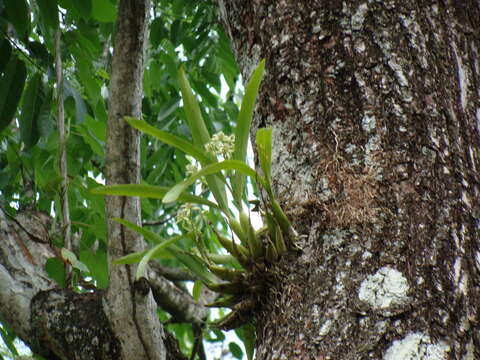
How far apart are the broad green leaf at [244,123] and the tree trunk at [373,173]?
0.08 metres

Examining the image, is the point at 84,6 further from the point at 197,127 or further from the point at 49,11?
the point at 197,127

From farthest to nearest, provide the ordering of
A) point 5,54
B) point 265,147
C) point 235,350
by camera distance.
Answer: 1. point 235,350
2. point 5,54
3. point 265,147

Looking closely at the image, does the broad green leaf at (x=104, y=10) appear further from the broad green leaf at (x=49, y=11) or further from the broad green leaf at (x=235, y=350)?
the broad green leaf at (x=235, y=350)

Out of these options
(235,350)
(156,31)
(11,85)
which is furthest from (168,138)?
(235,350)

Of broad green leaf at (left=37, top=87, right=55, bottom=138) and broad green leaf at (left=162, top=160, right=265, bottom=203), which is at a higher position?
broad green leaf at (left=37, top=87, right=55, bottom=138)

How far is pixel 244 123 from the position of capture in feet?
4.34

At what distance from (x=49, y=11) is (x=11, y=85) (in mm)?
264

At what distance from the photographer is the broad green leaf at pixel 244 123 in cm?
125

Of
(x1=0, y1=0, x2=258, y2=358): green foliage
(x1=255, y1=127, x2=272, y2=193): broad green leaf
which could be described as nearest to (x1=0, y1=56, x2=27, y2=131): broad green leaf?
(x1=0, y1=0, x2=258, y2=358): green foliage

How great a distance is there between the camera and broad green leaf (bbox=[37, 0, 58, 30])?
1991mm

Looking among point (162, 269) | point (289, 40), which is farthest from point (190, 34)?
point (289, 40)

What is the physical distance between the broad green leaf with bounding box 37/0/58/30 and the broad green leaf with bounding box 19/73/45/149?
0.90 feet

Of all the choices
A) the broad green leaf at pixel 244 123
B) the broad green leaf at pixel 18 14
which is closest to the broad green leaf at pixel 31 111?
the broad green leaf at pixel 18 14

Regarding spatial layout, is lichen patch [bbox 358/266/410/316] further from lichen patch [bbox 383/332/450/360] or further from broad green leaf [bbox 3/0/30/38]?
broad green leaf [bbox 3/0/30/38]
